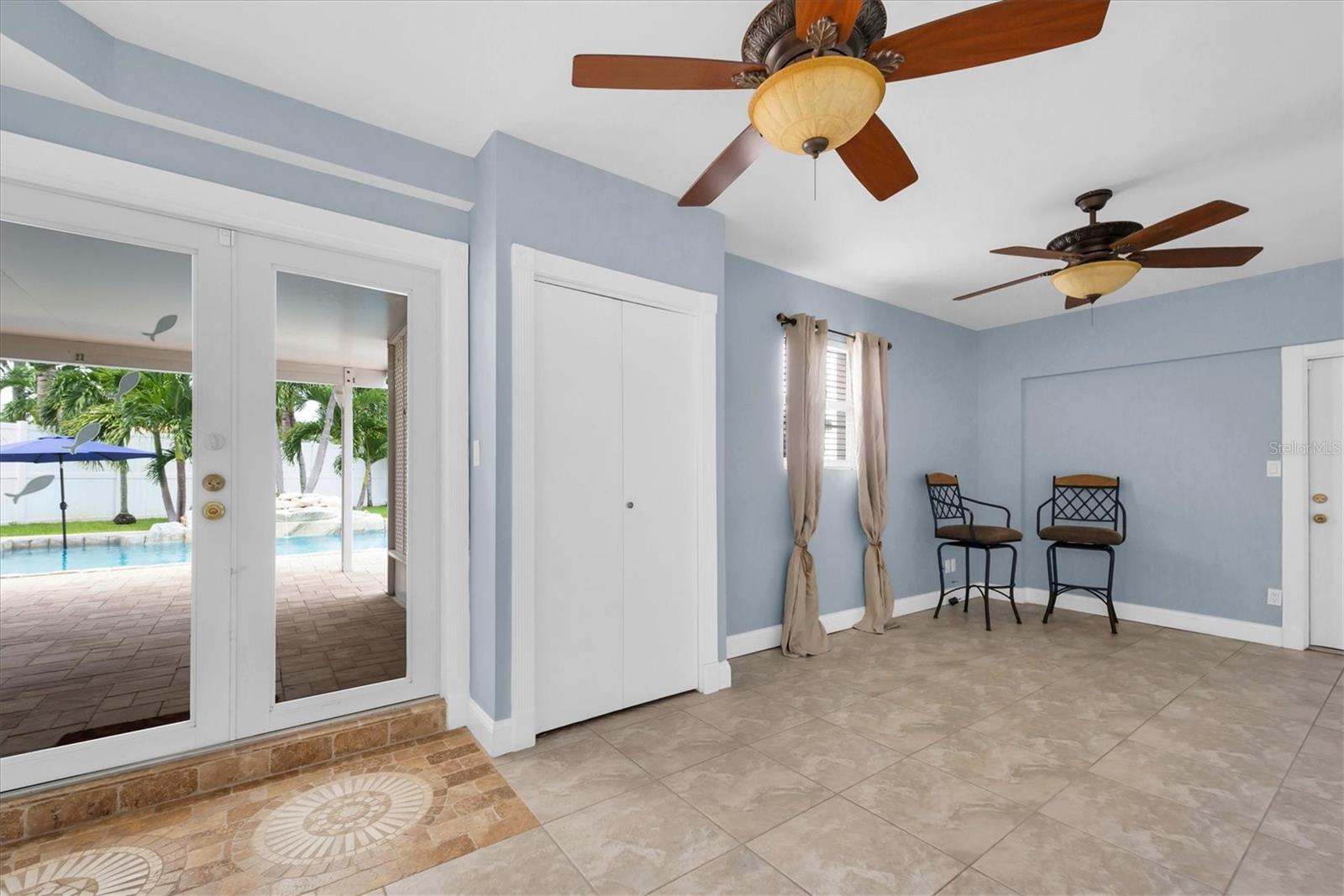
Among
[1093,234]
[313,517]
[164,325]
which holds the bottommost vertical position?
[313,517]

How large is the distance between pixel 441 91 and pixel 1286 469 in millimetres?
5695

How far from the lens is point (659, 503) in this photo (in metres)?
3.07

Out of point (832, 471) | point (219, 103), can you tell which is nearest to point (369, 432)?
point (219, 103)

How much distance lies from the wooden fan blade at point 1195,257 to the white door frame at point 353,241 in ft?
10.8

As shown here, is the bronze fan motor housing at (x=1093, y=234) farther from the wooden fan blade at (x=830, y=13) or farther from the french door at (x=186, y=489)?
the french door at (x=186, y=489)

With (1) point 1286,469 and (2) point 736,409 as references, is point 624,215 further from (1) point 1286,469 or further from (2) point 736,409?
(1) point 1286,469

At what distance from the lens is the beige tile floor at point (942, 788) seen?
1771 mm

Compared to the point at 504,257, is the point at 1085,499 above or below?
below

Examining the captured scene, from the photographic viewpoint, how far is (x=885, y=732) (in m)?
2.73

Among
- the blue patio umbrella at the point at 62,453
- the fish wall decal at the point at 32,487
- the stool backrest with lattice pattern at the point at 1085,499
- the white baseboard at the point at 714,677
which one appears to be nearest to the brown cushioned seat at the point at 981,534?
the stool backrest with lattice pattern at the point at 1085,499

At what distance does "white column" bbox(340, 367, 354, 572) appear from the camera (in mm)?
2641

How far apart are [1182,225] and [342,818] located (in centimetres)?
401

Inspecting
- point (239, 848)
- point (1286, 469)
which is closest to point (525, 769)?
point (239, 848)

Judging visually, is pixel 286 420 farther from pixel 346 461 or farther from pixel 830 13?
pixel 830 13
